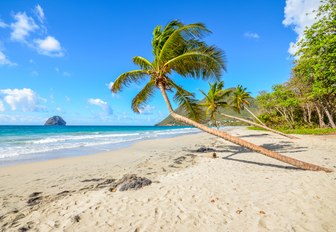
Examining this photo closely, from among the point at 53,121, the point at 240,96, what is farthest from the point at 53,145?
the point at 53,121

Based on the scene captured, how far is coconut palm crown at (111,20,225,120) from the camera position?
24.8 ft

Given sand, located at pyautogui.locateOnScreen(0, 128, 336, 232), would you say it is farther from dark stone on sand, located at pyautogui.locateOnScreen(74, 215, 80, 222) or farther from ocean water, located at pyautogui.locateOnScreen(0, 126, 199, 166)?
ocean water, located at pyautogui.locateOnScreen(0, 126, 199, 166)

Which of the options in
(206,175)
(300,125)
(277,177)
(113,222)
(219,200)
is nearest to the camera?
(113,222)

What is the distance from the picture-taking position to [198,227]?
9.99 ft

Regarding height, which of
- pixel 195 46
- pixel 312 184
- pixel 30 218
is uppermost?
pixel 195 46

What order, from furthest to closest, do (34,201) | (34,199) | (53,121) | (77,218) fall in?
(53,121)
(34,199)
(34,201)
(77,218)

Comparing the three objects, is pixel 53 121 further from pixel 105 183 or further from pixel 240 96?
pixel 105 183

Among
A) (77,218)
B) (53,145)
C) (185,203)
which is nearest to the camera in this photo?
(77,218)

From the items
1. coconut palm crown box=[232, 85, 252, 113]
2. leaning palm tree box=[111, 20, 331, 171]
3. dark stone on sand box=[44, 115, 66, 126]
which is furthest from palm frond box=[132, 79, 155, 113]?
dark stone on sand box=[44, 115, 66, 126]

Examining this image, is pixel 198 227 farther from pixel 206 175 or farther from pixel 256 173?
pixel 256 173

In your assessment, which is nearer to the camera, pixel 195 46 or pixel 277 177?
pixel 277 177

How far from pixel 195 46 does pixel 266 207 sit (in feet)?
22.1

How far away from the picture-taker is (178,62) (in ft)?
25.8

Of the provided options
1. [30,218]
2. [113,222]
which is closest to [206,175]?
[113,222]
